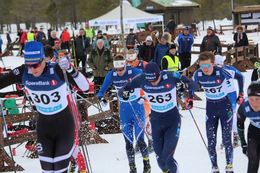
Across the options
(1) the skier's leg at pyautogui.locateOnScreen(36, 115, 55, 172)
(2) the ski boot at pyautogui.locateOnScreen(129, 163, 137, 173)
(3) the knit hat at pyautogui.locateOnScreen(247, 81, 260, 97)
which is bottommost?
(2) the ski boot at pyautogui.locateOnScreen(129, 163, 137, 173)

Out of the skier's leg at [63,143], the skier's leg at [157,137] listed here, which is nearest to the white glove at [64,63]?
the skier's leg at [63,143]

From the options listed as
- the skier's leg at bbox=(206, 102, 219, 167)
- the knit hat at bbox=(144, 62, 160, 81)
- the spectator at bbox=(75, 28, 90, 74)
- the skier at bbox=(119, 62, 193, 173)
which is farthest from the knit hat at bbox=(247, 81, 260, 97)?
the spectator at bbox=(75, 28, 90, 74)

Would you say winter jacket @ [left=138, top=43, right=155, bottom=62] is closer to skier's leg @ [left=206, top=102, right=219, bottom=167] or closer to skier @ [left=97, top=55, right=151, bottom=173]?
skier @ [left=97, top=55, right=151, bottom=173]

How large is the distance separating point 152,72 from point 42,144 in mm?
1822

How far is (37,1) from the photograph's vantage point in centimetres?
6488

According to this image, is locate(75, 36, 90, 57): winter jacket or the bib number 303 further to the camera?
locate(75, 36, 90, 57): winter jacket

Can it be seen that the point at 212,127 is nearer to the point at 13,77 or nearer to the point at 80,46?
the point at 13,77

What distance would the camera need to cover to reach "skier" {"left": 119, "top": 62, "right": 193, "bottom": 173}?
5.95m

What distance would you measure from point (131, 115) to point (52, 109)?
A: 2.28 meters

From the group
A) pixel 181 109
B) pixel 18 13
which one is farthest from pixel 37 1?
pixel 181 109

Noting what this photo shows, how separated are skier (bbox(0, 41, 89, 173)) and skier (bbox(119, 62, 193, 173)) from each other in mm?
1417

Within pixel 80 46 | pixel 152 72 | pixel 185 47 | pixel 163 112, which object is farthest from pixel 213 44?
pixel 152 72

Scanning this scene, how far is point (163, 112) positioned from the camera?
611cm

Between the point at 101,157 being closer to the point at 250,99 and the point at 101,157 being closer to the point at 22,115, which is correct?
the point at 22,115
